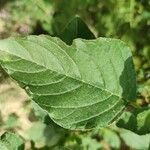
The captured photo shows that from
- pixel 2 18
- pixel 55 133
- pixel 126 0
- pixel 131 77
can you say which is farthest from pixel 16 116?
pixel 131 77

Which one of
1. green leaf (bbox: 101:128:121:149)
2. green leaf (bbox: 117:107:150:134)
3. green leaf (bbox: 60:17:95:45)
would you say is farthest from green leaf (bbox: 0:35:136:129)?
green leaf (bbox: 101:128:121:149)

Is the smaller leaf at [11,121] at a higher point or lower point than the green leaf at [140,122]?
lower

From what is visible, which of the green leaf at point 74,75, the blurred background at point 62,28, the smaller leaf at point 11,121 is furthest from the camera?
the smaller leaf at point 11,121

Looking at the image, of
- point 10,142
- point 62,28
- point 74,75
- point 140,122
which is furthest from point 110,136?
point 74,75

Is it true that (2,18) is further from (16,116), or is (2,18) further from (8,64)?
(8,64)

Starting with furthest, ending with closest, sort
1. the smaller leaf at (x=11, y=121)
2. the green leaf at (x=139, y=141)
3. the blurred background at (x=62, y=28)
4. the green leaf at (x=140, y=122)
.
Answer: the smaller leaf at (x=11, y=121) → the blurred background at (x=62, y=28) → the green leaf at (x=139, y=141) → the green leaf at (x=140, y=122)

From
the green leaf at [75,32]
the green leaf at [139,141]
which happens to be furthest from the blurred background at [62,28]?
the green leaf at [75,32]

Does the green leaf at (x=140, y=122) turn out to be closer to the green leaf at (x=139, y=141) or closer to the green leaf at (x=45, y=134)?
the green leaf at (x=139, y=141)
